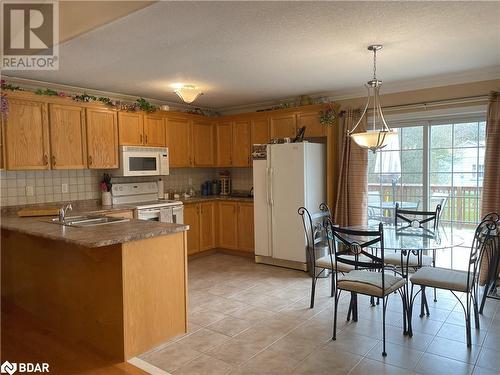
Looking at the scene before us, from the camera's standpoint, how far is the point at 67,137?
4152 millimetres

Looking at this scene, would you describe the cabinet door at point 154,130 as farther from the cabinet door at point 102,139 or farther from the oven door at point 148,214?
the oven door at point 148,214

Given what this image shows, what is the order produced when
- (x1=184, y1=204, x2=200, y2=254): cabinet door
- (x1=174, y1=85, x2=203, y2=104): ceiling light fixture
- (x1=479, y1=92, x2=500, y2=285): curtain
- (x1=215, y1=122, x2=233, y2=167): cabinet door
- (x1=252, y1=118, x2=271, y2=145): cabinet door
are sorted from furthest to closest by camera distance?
(x1=215, y1=122, x2=233, y2=167): cabinet door
(x1=252, y1=118, x2=271, y2=145): cabinet door
(x1=184, y1=204, x2=200, y2=254): cabinet door
(x1=174, y1=85, x2=203, y2=104): ceiling light fixture
(x1=479, y1=92, x2=500, y2=285): curtain

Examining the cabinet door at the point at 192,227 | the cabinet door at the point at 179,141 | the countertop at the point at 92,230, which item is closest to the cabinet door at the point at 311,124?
the cabinet door at the point at 179,141

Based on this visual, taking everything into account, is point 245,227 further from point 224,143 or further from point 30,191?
point 30,191

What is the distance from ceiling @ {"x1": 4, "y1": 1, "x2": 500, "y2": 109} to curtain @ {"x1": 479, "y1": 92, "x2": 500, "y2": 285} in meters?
0.37

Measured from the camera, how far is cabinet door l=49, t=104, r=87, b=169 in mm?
4027

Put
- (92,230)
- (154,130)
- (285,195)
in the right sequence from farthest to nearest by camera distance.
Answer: (154,130)
(285,195)
(92,230)

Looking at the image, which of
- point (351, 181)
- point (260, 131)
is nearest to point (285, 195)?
point (351, 181)

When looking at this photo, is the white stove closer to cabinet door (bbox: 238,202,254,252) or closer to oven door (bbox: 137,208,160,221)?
oven door (bbox: 137,208,160,221)

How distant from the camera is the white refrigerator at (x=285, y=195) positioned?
466 centimetres

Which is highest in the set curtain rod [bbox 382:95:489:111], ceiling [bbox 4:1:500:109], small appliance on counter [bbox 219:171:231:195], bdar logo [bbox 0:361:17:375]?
ceiling [bbox 4:1:500:109]

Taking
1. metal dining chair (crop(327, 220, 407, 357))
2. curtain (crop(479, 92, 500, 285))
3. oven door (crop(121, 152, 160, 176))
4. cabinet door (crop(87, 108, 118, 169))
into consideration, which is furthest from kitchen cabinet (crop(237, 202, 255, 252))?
curtain (crop(479, 92, 500, 285))

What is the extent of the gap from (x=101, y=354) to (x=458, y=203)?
4.03 metres

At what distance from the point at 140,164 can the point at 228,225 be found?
166 cm
